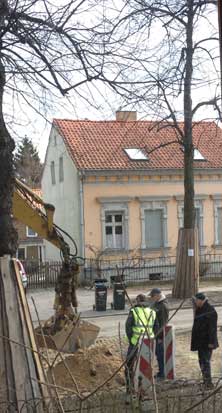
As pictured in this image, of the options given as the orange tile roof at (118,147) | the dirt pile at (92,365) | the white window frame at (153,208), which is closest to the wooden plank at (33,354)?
the dirt pile at (92,365)

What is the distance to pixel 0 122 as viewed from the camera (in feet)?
22.2

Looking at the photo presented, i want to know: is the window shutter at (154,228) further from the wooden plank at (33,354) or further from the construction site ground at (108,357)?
the wooden plank at (33,354)

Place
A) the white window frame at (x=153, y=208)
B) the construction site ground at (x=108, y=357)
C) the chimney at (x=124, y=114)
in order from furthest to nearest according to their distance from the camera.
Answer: the white window frame at (x=153, y=208) → the chimney at (x=124, y=114) → the construction site ground at (x=108, y=357)

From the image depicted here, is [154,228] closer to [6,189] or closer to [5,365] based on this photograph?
[6,189]

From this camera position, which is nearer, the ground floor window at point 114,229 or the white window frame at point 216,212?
the ground floor window at point 114,229

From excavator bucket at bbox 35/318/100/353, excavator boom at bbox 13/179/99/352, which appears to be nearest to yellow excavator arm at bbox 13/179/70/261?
excavator boom at bbox 13/179/99/352

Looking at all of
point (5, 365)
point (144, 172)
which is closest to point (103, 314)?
point (144, 172)

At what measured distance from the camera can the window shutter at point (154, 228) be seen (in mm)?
34531

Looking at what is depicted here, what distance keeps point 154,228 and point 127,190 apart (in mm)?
2443

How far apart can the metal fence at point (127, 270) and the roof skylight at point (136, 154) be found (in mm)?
5254

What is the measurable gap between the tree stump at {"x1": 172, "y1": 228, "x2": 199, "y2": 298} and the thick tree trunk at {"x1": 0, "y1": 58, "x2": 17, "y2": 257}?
55.1 ft

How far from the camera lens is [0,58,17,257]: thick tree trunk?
6871 mm

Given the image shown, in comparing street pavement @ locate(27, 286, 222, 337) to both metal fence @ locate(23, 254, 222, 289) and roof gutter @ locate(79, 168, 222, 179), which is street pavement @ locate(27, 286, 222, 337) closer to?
metal fence @ locate(23, 254, 222, 289)

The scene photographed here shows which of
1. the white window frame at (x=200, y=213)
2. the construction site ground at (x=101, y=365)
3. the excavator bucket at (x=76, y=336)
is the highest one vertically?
the white window frame at (x=200, y=213)
